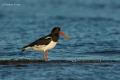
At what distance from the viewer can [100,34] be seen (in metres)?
27.4

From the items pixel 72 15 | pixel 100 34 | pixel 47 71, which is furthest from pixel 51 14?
pixel 47 71

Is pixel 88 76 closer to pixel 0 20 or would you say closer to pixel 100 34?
pixel 100 34

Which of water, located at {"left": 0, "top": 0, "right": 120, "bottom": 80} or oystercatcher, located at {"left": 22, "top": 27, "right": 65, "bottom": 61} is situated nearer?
water, located at {"left": 0, "top": 0, "right": 120, "bottom": 80}

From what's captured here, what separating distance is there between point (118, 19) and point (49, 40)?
1547 centimetres

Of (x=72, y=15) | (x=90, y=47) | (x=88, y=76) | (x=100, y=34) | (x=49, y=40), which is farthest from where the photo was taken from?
(x=72, y=15)

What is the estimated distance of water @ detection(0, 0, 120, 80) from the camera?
1720cm

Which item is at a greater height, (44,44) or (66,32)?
(66,32)

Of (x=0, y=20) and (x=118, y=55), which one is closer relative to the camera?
(x=118, y=55)

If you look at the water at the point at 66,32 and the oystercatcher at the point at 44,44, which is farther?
the oystercatcher at the point at 44,44

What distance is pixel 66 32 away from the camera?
28.8 m

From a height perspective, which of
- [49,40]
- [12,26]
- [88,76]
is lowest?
[88,76]

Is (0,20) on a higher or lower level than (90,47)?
higher

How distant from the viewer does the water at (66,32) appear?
56.4 feet

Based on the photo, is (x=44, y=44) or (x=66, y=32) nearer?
→ (x=44, y=44)
